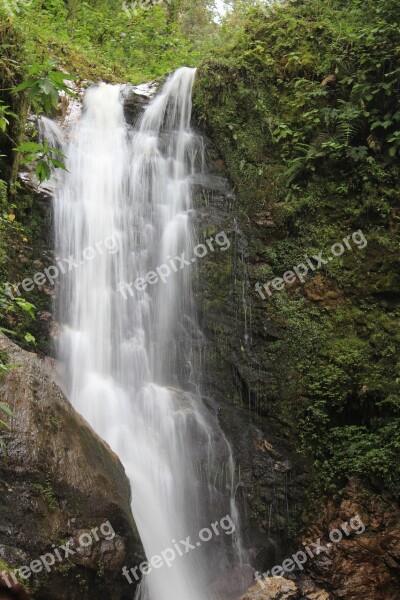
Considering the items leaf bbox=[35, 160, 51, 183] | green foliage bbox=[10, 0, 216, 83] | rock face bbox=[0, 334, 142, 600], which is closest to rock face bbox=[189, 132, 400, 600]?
rock face bbox=[0, 334, 142, 600]

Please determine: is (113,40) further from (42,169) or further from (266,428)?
(42,169)

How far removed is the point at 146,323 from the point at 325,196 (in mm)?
3315

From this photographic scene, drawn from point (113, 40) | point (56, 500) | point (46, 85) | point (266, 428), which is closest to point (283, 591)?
point (266, 428)

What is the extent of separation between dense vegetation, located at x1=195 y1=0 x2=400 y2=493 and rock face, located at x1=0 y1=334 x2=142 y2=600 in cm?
316

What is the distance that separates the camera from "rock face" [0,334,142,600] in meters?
3.93

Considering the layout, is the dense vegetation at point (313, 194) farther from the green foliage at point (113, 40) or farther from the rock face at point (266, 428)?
the green foliage at point (113, 40)

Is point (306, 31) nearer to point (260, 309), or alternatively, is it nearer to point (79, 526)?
point (260, 309)

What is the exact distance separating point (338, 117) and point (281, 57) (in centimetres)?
197

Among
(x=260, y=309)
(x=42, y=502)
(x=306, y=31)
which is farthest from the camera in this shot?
(x=306, y=31)

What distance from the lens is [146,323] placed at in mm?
7676

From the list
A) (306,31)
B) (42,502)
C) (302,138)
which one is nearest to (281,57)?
(306,31)

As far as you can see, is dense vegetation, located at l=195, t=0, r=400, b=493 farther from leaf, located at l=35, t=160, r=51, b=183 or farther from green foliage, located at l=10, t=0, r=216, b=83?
leaf, located at l=35, t=160, r=51, b=183

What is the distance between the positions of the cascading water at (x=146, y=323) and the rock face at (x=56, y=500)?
1.07 m

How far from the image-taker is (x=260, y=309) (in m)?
7.74
